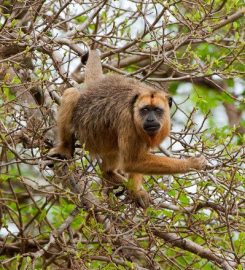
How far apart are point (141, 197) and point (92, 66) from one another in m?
1.57

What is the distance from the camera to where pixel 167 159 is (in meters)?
6.84

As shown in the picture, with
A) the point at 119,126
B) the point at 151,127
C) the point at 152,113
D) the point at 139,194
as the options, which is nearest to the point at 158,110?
the point at 152,113

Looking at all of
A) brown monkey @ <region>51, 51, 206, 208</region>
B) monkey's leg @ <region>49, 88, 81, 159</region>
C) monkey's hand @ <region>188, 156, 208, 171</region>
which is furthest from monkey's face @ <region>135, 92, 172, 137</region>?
monkey's leg @ <region>49, 88, 81, 159</region>

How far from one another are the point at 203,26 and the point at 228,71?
52cm

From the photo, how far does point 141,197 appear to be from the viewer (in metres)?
7.11

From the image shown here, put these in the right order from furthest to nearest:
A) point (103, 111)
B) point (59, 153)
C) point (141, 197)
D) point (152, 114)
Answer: point (59, 153), point (103, 111), point (141, 197), point (152, 114)

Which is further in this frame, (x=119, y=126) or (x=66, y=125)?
(x=66, y=125)

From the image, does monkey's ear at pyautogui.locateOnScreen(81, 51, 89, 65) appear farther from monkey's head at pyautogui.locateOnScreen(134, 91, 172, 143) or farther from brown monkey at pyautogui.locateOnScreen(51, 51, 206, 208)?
monkey's head at pyautogui.locateOnScreen(134, 91, 172, 143)

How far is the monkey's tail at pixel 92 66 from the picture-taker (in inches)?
301

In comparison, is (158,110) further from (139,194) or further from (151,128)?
(139,194)

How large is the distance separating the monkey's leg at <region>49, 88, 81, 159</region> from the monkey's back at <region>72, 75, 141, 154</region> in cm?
5

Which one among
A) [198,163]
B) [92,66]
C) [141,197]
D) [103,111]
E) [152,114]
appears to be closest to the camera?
[198,163]

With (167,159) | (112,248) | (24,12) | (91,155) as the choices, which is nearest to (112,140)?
(91,155)

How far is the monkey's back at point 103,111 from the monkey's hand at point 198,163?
2.73 ft
